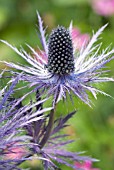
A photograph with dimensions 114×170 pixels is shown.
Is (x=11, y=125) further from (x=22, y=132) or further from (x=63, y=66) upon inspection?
(x=63, y=66)

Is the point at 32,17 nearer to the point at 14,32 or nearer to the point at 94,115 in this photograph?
the point at 14,32

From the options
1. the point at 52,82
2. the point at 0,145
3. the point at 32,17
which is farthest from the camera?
the point at 32,17

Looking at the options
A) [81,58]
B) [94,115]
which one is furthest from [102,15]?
[81,58]

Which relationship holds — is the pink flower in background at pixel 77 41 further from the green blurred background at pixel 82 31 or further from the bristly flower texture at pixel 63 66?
the green blurred background at pixel 82 31

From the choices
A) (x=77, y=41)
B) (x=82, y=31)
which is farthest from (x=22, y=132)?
(x=82, y=31)

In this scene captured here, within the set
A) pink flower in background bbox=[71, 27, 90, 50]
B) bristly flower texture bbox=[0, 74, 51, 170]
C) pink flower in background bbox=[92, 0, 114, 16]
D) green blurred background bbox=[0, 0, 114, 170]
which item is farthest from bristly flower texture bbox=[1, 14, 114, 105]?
pink flower in background bbox=[92, 0, 114, 16]

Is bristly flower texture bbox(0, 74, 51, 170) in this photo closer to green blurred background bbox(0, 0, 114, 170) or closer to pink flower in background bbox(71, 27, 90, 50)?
pink flower in background bbox(71, 27, 90, 50)
